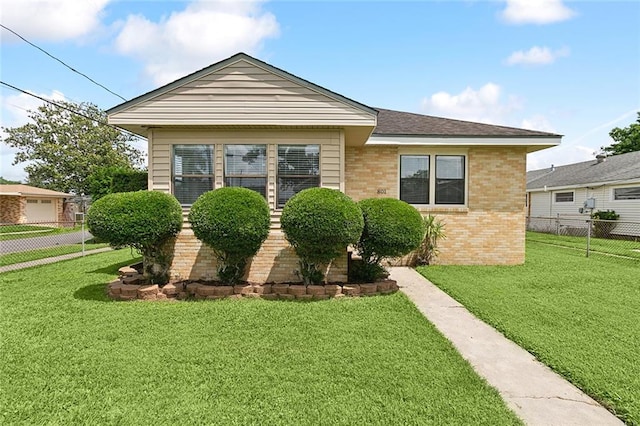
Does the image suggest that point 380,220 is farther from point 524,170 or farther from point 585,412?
point 524,170

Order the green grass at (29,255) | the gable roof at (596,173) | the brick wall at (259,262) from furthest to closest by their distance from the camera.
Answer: the gable roof at (596,173) → the green grass at (29,255) → the brick wall at (259,262)

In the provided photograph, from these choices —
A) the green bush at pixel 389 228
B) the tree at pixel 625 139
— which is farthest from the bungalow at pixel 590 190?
the green bush at pixel 389 228

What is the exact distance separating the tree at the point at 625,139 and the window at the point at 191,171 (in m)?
41.9

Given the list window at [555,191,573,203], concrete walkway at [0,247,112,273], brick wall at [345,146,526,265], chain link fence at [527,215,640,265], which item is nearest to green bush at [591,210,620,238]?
chain link fence at [527,215,640,265]

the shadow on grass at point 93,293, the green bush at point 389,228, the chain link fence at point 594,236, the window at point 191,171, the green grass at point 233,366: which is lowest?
the green grass at point 233,366

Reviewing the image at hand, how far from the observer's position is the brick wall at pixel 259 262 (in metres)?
6.81

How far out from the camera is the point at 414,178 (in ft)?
31.3

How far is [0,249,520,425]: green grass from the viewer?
2.75m

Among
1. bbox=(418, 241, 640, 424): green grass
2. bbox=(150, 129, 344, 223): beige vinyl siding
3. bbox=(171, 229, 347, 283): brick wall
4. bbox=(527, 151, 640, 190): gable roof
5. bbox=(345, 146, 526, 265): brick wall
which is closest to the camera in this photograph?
bbox=(418, 241, 640, 424): green grass

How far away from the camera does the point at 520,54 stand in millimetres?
10336

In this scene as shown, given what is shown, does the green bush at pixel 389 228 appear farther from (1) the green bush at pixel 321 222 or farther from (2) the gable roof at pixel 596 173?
(2) the gable roof at pixel 596 173

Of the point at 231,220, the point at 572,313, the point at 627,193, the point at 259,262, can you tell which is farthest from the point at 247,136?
the point at 627,193

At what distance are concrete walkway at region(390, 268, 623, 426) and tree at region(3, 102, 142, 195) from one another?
36.9 meters

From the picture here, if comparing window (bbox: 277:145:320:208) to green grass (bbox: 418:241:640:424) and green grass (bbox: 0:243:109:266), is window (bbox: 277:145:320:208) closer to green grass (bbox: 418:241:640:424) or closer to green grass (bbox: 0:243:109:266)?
green grass (bbox: 418:241:640:424)
